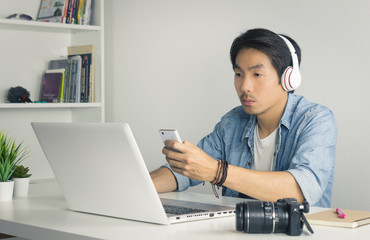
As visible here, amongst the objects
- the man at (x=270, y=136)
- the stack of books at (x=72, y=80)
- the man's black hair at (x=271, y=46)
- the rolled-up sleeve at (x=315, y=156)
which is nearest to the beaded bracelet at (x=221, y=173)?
the man at (x=270, y=136)

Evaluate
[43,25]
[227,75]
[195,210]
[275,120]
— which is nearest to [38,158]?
[43,25]

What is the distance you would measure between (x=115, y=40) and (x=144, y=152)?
735 mm

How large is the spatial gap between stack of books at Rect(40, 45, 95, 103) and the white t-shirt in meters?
1.51

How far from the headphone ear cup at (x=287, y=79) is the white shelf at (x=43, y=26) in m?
1.62

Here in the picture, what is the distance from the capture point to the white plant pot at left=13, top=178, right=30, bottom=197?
2.10 metres

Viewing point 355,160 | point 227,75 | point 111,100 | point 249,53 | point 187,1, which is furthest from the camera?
point 111,100

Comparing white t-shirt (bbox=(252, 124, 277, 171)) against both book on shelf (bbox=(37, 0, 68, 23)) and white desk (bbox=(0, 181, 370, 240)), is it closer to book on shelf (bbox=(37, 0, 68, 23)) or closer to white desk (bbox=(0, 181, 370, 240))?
white desk (bbox=(0, 181, 370, 240))

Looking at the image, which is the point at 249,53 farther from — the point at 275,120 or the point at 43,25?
the point at 43,25

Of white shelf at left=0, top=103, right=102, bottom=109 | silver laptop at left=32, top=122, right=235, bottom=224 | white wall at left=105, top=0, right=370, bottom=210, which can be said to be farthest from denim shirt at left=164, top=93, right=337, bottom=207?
white shelf at left=0, top=103, right=102, bottom=109

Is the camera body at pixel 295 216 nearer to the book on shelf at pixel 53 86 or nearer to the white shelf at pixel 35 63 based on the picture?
the white shelf at pixel 35 63

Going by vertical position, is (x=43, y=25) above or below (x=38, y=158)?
above

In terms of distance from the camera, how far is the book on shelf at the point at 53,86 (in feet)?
11.5

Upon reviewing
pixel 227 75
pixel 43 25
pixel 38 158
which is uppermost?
pixel 43 25

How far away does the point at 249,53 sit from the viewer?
2.18m
